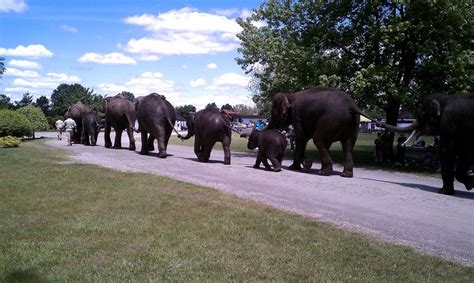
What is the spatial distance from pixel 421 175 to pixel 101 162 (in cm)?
1127

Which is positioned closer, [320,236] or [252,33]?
[320,236]

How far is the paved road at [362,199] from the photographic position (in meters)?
8.38

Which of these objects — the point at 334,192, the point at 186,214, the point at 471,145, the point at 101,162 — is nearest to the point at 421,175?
the point at 471,145

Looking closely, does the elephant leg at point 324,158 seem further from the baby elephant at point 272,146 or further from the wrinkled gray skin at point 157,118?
the wrinkled gray skin at point 157,118

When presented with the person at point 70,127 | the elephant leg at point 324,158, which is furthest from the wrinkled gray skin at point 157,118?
the person at point 70,127

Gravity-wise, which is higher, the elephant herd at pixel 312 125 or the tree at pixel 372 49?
the tree at pixel 372 49

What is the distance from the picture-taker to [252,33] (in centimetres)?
2759

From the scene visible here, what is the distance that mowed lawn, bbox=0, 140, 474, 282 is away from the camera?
6.11 meters

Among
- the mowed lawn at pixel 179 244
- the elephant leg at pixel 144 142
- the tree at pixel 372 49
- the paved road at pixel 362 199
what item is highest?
the tree at pixel 372 49

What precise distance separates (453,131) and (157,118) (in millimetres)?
11017

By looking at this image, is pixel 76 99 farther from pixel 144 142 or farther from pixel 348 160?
pixel 348 160

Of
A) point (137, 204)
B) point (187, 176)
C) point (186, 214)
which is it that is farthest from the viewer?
point (187, 176)

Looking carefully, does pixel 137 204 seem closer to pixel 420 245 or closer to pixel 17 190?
pixel 17 190

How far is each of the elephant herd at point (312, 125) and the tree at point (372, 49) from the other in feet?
14.6
